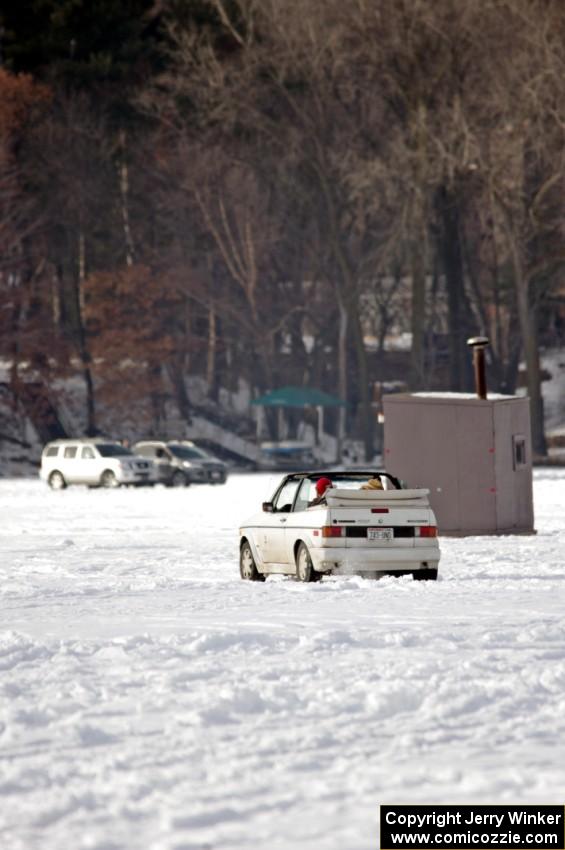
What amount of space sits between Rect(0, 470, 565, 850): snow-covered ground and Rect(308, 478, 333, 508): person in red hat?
96 centimetres

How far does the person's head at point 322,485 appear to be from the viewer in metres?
21.6

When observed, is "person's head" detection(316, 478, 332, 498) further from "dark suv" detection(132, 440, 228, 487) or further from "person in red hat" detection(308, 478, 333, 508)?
"dark suv" detection(132, 440, 228, 487)

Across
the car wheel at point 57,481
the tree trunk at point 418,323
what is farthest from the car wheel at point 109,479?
the tree trunk at point 418,323

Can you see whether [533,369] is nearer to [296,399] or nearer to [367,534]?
[296,399]

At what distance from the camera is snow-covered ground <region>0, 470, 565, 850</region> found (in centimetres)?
834

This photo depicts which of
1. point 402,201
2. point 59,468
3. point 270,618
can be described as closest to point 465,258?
point 402,201

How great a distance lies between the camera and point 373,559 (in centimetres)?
2114

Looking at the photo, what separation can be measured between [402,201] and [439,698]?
194 ft

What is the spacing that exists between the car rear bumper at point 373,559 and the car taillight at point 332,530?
6.6 inches

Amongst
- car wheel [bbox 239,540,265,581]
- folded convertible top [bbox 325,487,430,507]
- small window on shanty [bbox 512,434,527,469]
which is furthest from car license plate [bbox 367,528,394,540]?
small window on shanty [bbox 512,434,527,469]

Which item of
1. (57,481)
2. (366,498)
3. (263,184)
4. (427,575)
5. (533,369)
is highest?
(263,184)

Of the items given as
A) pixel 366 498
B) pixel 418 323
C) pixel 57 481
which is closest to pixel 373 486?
pixel 366 498

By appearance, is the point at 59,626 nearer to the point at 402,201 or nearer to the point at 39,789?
the point at 39,789

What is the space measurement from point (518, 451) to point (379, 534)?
31.7ft
